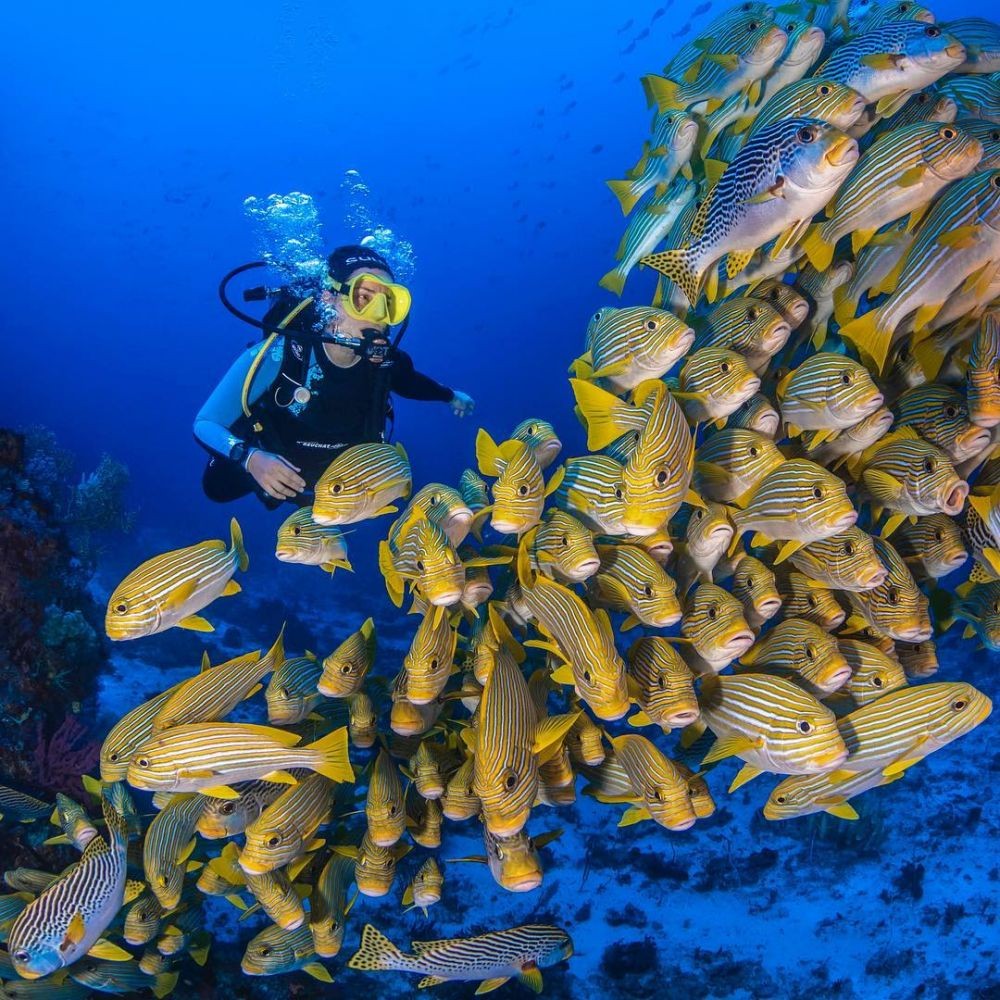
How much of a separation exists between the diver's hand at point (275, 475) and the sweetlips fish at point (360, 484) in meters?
1.04

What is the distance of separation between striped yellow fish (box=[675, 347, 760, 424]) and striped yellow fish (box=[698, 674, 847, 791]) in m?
1.36

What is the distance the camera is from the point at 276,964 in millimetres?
4684

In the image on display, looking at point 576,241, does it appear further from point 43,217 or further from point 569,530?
point 569,530

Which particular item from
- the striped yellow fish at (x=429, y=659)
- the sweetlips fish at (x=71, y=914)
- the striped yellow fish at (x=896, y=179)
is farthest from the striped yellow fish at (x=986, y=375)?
the sweetlips fish at (x=71, y=914)

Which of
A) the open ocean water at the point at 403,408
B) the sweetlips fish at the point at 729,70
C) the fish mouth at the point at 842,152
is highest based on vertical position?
the sweetlips fish at the point at 729,70

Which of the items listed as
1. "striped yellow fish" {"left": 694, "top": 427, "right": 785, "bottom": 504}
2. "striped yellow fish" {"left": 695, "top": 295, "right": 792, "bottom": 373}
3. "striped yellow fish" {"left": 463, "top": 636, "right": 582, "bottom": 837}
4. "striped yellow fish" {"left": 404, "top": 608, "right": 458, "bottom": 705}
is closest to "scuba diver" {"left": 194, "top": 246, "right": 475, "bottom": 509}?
"striped yellow fish" {"left": 404, "top": 608, "right": 458, "bottom": 705}

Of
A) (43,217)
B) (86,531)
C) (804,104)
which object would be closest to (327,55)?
(43,217)

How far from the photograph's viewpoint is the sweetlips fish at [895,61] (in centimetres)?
295

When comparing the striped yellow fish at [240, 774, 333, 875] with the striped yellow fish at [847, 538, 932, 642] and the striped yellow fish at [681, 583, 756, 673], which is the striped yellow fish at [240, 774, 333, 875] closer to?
the striped yellow fish at [681, 583, 756, 673]

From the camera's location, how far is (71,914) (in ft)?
12.6

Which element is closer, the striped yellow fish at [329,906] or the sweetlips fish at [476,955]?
the striped yellow fish at [329,906]

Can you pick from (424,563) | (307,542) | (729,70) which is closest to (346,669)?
(307,542)

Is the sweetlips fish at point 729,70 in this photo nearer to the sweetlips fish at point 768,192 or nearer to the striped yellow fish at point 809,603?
the sweetlips fish at point 768,192

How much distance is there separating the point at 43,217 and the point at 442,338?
148 feet
